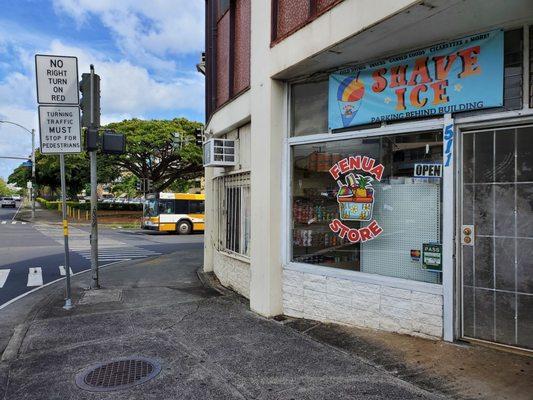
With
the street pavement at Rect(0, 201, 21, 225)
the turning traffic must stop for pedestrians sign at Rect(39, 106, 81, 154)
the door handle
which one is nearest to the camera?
the door handle

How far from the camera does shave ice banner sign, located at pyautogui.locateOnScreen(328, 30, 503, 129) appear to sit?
484 cm

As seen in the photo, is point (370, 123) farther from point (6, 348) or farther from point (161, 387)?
point (6, 348)

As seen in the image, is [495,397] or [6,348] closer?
[495,397]

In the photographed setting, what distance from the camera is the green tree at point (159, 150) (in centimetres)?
3628

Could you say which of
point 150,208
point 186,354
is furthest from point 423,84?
point 150,208

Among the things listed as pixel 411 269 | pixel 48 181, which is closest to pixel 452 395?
pixel 411 269

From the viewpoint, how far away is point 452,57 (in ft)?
16.9

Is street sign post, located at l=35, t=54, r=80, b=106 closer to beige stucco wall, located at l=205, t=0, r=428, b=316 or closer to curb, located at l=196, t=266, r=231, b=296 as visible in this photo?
beige stucco wall, located at l=205, t=0, r=428, b=316

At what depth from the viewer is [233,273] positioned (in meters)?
8.61

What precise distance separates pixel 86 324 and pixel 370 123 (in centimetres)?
470

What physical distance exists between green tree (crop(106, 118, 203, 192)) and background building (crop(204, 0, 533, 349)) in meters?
29.6

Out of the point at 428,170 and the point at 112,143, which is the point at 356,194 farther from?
the point at 112,143

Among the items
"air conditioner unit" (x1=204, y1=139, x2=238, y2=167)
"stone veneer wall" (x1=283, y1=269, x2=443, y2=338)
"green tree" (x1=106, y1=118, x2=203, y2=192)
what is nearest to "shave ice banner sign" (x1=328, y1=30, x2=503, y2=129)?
"stone veneer wall" (x1=283, y1=269, x2=443, y2=338)

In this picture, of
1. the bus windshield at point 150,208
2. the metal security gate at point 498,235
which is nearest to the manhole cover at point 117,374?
the metal security gate at point 498,235
